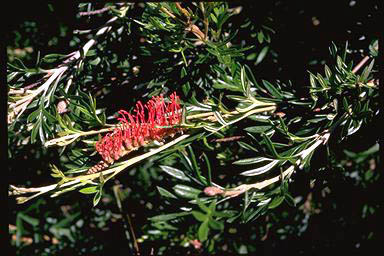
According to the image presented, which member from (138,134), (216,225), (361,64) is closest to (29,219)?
(138,134)

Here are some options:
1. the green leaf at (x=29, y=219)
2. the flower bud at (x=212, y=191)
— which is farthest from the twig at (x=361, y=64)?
the green leaf at (x=29, y=219)

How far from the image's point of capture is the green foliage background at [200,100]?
1.40m

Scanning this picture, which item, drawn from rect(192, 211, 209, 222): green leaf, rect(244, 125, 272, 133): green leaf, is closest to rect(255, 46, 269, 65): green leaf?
rect(244, 125, 272, 133): green leaf

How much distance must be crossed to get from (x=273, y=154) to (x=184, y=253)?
101cm

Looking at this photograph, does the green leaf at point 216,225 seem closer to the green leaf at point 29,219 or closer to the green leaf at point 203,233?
A: the green leaf at point 203,233

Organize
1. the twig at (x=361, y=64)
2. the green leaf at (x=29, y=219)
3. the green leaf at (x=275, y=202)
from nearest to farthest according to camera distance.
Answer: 1. the green leaf at (x=275, y=202)
2. the twig at (x=361, y=64)
3. the green leaf at (x=29, y=219)

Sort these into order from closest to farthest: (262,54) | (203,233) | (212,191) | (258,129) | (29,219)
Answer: (203,233), (212,191), (258,129), (262,54), (29,219)

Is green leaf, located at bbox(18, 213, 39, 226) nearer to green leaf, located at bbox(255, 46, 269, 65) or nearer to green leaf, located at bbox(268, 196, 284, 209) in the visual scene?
green leaf, located at bbox(255, 46, 269, 65)

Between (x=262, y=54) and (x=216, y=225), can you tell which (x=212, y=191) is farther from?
(x=262, y=54)

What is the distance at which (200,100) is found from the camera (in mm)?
1603

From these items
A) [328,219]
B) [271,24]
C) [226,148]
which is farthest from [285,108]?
[328,219]

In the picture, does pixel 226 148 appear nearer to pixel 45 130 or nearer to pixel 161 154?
pixel 161 154

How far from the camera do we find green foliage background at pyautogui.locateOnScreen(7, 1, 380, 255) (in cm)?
140

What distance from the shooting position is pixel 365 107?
1159 millimetres
